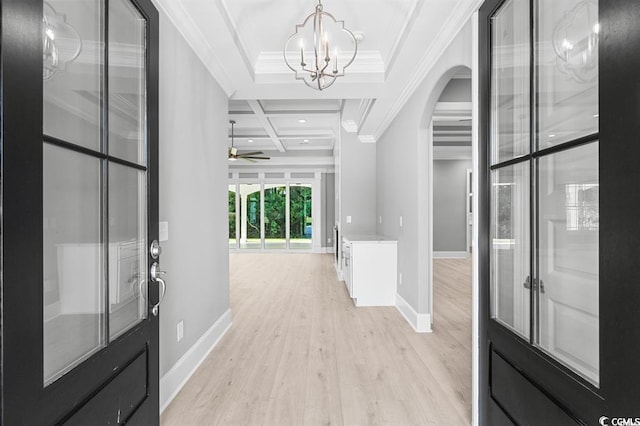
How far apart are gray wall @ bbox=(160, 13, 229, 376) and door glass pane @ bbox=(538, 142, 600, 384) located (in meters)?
2.05

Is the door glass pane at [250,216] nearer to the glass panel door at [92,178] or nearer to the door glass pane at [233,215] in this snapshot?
the door glass pane at [233,215]

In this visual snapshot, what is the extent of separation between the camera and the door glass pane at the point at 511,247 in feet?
4.69

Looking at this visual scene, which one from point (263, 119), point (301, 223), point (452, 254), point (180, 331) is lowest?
point (452, 254)

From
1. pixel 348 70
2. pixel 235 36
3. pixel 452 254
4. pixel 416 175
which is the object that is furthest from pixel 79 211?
pixel 452 254

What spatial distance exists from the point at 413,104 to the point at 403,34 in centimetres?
106

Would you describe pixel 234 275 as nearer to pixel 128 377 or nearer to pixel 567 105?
pixel 128 377

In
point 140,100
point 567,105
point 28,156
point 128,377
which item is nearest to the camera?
point 28,156

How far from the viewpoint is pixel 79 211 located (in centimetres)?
119

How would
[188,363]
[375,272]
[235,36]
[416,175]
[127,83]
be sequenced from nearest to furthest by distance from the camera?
[127,83] < [188,363] < [235,36] < [416,175] < [375,272]

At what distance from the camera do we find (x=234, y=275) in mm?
6570

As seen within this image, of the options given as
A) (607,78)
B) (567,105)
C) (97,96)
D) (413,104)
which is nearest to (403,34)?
(413,104)

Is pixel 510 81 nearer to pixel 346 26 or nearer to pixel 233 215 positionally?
pixel 346 26

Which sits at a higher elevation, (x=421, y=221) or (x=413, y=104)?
(x=413, y=104)

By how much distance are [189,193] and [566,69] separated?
2.38m
